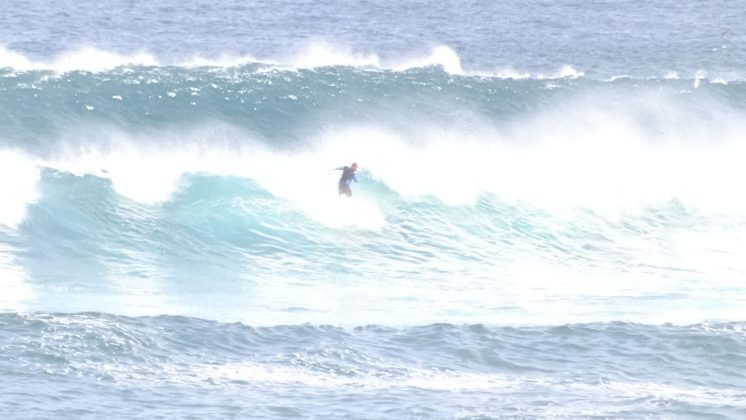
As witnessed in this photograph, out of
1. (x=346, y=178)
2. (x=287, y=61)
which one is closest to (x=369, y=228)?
(x=346, y=178)

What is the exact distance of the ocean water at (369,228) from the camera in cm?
1900

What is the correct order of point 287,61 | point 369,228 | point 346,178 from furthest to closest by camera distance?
point 287,61 < point 346,178 < point 369,228

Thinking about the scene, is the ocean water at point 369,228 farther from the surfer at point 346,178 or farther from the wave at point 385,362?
the surfer at point 346,178

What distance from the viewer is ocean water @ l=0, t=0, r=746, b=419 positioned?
62.3 feet

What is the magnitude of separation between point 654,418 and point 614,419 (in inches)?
18.5

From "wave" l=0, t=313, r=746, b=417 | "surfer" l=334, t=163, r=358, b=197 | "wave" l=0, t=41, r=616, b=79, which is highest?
"wave" l=0, t=41, r=616, b=79

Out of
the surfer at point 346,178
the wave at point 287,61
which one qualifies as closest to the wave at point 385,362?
the surfer at point 346,178

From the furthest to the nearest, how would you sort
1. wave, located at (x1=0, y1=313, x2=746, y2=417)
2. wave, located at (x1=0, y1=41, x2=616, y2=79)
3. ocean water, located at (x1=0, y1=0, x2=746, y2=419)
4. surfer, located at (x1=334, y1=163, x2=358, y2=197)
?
wave, located at (x1=0, y1=41, x2=616, y2=79) → surfer, located at (x1=334, y1=163, x2=358, y2=197) → ocean water, located at (x1=0, y1=0, x2=746, y2=419) → wave, located at (x1=0, y1=313, x2=746, y2=417)

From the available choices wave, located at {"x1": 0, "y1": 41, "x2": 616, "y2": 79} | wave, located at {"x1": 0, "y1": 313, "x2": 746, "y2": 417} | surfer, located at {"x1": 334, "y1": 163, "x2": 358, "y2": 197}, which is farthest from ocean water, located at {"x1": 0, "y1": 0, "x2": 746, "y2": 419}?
surfer, located at {"x1": 334, "y1": 163, "x2": 358, "y2": 197}

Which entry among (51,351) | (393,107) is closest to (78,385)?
(51,351)

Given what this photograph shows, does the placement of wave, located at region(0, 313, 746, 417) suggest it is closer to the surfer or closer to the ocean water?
the ocean water

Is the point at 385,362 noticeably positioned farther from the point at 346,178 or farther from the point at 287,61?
the point at 287,61

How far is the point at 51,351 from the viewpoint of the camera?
19.2 m

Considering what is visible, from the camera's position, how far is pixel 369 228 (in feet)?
94.9
